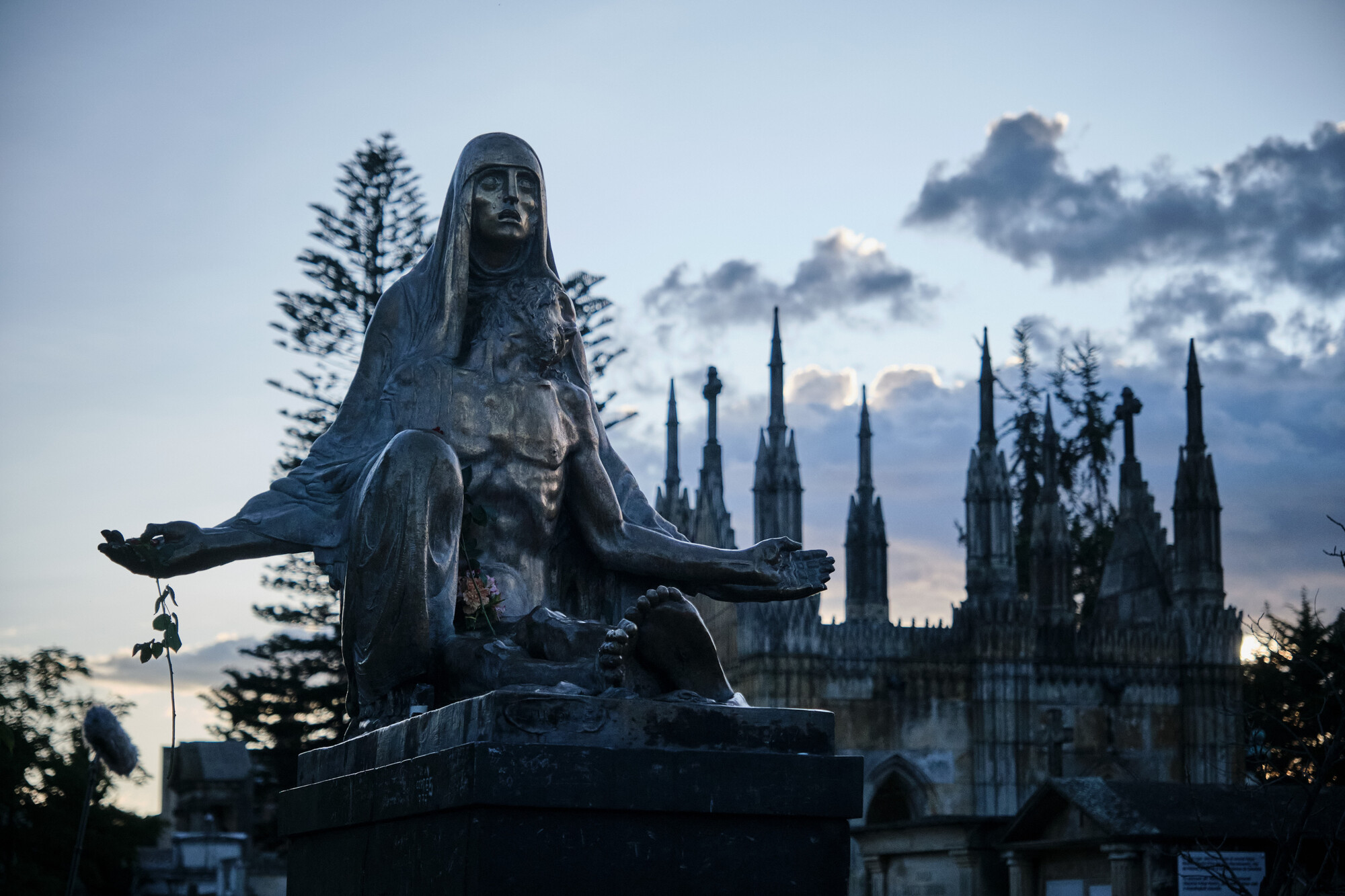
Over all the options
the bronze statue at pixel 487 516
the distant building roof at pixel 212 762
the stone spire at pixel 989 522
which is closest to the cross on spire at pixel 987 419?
the stone spire at pixel 989 522

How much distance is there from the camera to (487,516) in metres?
4.09

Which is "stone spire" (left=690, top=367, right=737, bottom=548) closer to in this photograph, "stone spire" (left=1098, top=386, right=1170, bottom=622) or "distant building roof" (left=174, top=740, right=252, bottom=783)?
"stone spire" (left=1098, top=386, right=1170, bottom=622)

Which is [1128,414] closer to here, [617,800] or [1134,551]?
[1134,551]

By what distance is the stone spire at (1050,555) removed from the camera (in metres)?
33.1

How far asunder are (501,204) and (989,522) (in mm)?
30465

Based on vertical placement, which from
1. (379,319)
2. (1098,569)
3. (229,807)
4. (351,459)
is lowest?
(229,807)

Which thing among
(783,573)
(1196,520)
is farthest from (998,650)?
(783,573)

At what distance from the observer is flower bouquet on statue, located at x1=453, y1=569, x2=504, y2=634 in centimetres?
391

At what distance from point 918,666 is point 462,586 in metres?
27.3

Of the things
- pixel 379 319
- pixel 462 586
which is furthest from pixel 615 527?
pixel 379 319

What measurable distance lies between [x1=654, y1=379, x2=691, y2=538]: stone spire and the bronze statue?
3209cm

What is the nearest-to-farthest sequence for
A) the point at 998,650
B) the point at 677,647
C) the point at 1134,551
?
the point at 677,647 → the point at 998,650 → the point at 1134,551

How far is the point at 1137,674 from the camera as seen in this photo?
3184cm

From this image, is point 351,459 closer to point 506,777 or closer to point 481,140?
point 481,140
